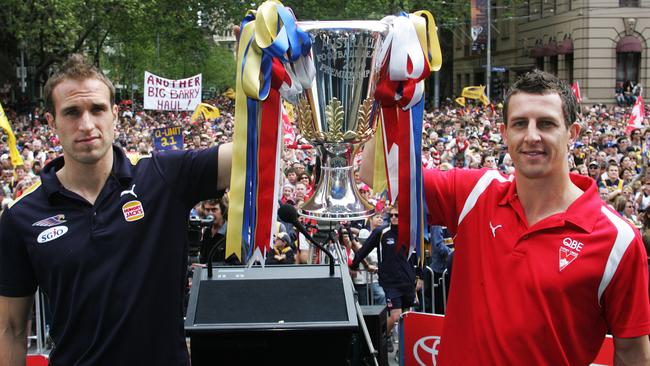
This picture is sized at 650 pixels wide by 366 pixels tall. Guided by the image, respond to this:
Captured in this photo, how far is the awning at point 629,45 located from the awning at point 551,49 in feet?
11.6

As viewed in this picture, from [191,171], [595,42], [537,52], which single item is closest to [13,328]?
[191,171]

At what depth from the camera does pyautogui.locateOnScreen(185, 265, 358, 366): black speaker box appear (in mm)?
3223

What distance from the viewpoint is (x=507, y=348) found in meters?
2.65

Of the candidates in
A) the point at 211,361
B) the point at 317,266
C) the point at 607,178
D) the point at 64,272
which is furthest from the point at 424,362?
the point at 607,178

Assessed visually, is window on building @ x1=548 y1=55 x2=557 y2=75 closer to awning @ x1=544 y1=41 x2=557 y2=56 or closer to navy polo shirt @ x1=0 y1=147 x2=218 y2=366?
awning @ x1=544 y1=41 x2=557 y2=56

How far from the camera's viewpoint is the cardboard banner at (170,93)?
1986cm

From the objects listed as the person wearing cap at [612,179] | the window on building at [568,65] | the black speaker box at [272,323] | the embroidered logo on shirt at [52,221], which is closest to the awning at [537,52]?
the window on building at [568,65]

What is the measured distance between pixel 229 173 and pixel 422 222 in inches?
31.2

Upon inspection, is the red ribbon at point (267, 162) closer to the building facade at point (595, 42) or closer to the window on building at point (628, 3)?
the building facade at point (595, 42)

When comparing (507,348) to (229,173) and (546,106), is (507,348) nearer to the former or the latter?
(546,106)

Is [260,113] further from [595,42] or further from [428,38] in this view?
[595,42]

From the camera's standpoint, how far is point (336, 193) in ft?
11.6

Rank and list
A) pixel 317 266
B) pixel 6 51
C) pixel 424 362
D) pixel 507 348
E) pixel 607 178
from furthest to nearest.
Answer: pixel 6 51
pixel 607 178
pixel 424 362
pixel 317 266
pixel 507 348

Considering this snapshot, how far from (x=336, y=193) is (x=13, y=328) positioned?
1.46m
